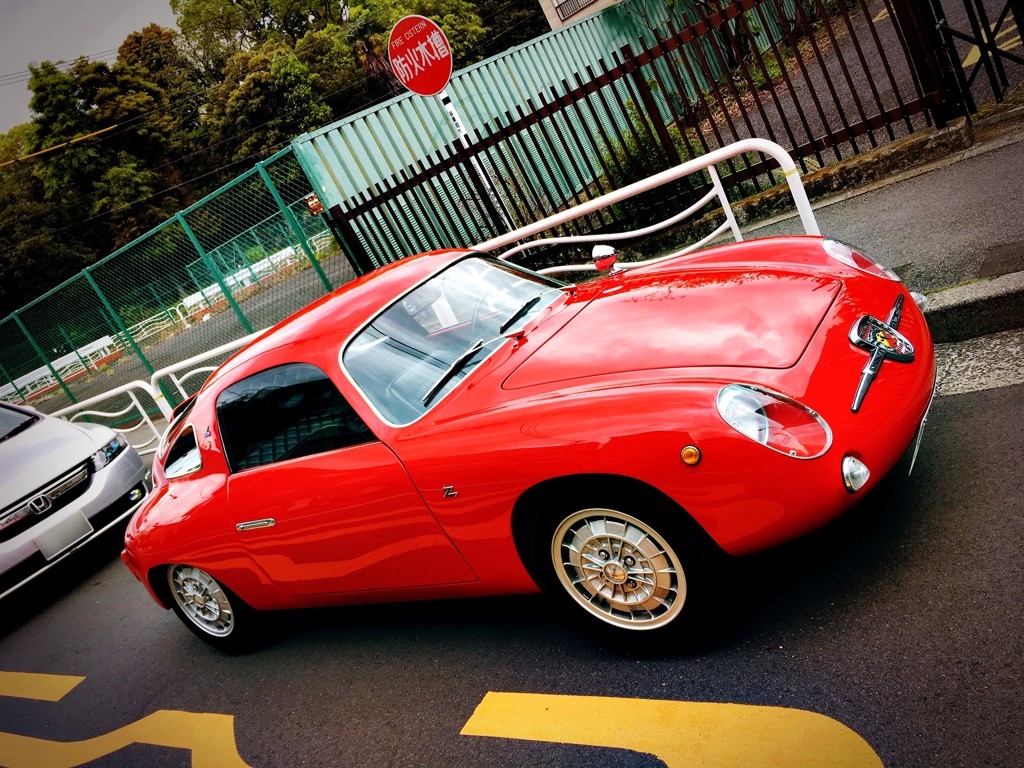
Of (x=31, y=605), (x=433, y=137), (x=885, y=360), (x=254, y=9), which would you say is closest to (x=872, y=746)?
(x=885, y=360)

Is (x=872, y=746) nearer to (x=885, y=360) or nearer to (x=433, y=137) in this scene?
(x=885, y=360)

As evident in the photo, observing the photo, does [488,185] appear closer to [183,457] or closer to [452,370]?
[183,457]

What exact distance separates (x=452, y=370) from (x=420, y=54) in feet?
17.4

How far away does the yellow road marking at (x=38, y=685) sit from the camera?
202 inches

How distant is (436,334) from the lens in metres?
3.84

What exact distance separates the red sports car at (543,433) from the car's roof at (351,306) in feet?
0.05

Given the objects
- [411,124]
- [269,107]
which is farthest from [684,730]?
Result: [269,107]

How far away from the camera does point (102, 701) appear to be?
4.73 meters

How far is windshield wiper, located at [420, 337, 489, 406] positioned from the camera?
353cm

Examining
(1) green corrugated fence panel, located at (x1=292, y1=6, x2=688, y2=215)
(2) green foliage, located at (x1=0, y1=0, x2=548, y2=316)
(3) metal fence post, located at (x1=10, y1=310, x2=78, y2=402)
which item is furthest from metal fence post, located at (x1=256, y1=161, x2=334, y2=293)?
(2) green foliage, located at (x1=0, y1=0, x2=548, y2=316)

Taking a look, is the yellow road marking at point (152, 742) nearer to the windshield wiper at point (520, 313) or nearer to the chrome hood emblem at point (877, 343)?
the windshield wiper at point (520, 313)

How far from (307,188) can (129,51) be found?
5829cm

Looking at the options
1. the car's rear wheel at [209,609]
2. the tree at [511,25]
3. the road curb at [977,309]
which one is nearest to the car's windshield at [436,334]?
the car's rear wheel at [209,609]

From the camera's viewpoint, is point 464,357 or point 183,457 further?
point 183,457
